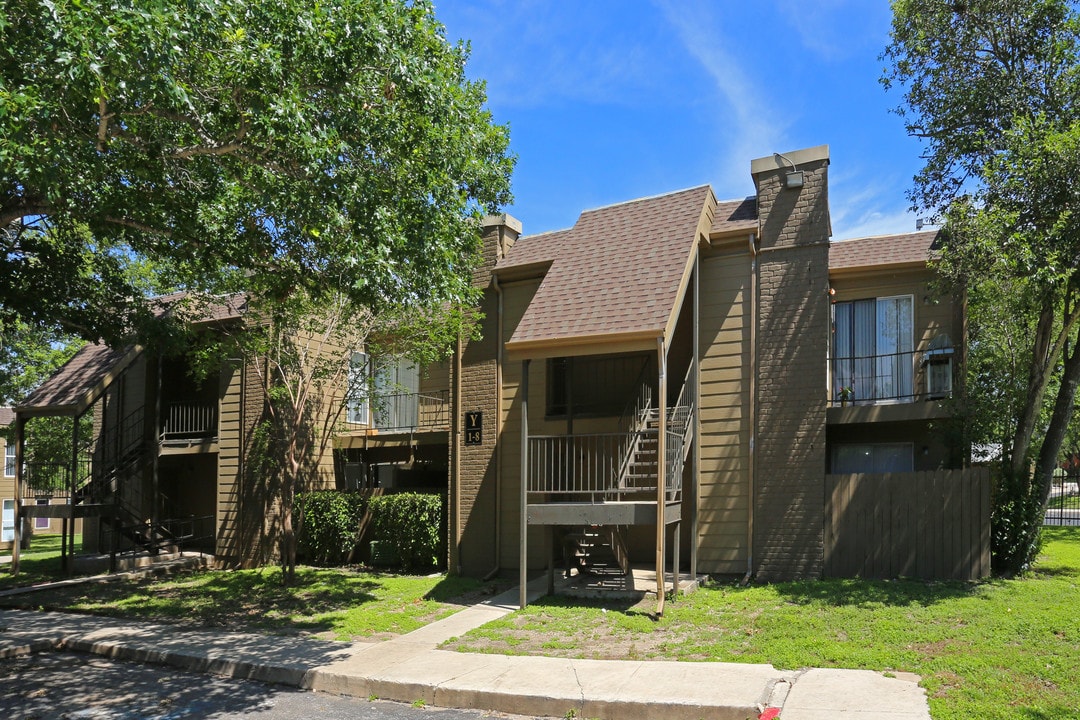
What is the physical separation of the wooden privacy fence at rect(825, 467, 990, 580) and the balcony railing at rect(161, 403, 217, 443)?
14302 millimetres

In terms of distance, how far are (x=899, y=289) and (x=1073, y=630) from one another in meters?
8.21

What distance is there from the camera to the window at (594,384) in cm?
1568

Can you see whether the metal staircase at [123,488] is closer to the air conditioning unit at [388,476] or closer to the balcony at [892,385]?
the air conditioning unit at [388,476]

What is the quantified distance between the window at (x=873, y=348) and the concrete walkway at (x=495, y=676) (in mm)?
8322

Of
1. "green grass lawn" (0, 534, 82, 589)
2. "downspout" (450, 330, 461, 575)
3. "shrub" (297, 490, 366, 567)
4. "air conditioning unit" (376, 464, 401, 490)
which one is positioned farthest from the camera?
"air conditioning unit" (376, 464, 401, 490)

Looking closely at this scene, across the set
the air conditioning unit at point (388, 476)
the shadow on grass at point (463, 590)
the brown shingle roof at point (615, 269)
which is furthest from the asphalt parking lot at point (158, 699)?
the air conditioning unit at point (388, 476)

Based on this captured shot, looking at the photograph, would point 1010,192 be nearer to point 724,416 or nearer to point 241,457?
point 724,416

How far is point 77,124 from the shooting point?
908cm

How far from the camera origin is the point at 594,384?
16.0 metres

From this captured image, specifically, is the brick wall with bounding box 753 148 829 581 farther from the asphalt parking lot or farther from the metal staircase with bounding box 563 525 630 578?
the asphalt parking lot

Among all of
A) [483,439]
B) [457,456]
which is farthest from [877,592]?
[457,456]

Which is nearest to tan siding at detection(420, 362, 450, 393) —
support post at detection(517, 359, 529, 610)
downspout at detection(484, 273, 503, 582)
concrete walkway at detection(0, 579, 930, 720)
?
downspout at detection(484, 273, 503, 582)

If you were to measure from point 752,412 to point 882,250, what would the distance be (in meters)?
5.08

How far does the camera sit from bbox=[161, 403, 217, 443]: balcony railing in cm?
2027
